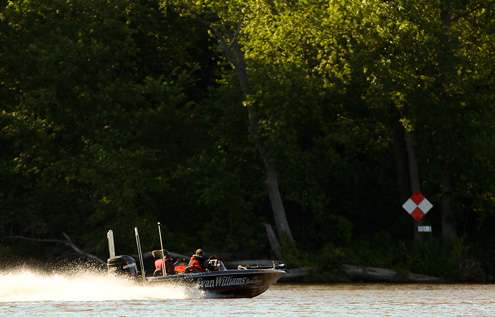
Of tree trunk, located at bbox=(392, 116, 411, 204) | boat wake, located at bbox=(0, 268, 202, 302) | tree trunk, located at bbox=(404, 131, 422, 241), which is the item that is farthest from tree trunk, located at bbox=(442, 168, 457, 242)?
boat wake, located at bbox=(0, 268, 202, 302)

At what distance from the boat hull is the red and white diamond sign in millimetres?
10961

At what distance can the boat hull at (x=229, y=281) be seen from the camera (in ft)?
146

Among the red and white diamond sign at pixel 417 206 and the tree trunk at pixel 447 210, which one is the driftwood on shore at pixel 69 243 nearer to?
the red and white diamond sign at pixel 417 206

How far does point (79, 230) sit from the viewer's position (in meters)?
59.8

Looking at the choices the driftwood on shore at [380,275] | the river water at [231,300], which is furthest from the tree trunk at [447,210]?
the river water at [231,300]

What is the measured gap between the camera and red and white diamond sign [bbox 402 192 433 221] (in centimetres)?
5475

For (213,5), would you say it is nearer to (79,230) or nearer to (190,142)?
(190,142)

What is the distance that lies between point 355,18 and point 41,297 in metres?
14.1

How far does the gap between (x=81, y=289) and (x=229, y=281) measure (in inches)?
244

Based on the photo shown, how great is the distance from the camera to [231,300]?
44.6 metres

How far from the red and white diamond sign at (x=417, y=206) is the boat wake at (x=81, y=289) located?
1046 cm

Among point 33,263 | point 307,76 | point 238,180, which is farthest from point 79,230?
point 307,76

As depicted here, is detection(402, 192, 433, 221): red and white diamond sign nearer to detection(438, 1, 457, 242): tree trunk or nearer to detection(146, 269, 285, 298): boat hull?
detection(438, 1, 457, 242): tree trunk

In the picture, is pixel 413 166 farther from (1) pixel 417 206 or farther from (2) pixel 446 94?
(2) pixel 446 94
